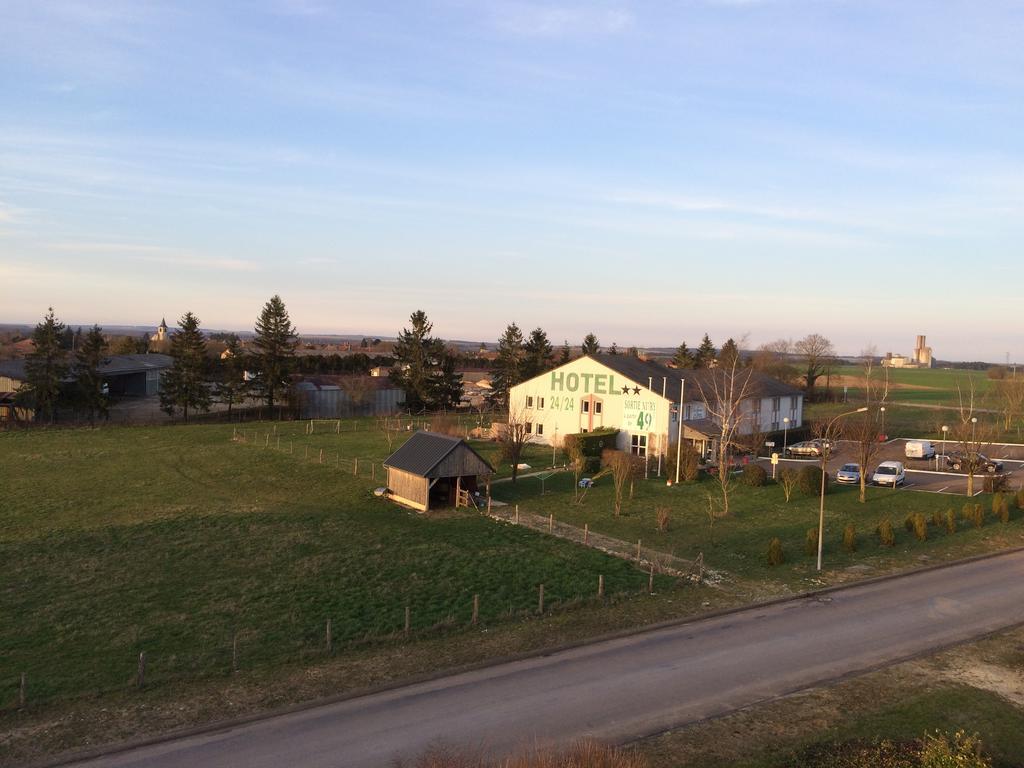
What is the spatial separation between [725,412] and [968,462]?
13.9 meters

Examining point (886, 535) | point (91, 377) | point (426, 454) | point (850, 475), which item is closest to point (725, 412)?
point (850, 475)

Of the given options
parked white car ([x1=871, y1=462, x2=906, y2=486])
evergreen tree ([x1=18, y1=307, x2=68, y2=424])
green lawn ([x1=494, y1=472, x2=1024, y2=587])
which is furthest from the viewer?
evergreen tree ([x1=18, y1=307, x2=68, y2=424])

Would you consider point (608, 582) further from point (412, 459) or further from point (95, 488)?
point (95, 488)

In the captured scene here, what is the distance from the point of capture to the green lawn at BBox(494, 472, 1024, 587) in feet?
94.5

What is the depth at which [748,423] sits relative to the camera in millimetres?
56625

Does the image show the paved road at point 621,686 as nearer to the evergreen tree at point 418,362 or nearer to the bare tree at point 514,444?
the bare tree at point 514,444

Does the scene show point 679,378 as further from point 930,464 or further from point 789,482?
point 930,464

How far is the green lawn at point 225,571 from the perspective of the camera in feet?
62.8

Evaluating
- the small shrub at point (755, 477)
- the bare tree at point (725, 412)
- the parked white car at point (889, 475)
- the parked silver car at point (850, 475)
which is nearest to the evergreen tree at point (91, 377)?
the bare tree at point (725, 412)

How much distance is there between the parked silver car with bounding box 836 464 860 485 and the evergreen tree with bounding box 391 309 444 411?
1847 inches

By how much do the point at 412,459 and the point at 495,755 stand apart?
24.7m

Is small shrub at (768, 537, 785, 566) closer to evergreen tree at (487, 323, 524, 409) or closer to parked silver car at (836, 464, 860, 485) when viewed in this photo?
parked silver car at (836, 464, 860, 485)

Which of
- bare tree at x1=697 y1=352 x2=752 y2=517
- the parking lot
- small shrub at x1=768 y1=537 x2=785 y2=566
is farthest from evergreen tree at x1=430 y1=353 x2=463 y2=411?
small shrub at x1=768 y1=537 x2=785 y2=566

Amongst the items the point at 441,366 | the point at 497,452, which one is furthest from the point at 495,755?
the point at 441,366
